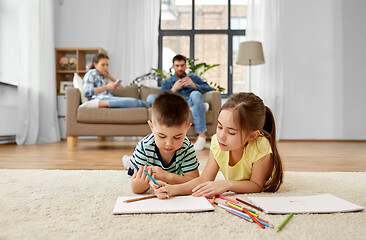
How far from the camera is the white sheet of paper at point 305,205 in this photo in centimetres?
86

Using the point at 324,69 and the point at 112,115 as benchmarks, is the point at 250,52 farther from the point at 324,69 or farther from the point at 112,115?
the point at 112,115

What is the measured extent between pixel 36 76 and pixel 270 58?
3.15m

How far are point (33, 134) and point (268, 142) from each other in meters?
3.41

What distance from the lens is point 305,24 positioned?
15.0 feet

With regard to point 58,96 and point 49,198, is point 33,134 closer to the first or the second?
point 58,96

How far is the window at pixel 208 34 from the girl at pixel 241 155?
12.1 feet

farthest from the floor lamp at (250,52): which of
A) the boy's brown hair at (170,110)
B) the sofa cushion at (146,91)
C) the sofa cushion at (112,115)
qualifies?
the boy's brown hair at (170,110)

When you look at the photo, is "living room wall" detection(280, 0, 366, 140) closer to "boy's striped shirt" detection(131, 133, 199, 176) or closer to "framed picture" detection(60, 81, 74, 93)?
"framed picture" detection(60, 81, 74, 93)

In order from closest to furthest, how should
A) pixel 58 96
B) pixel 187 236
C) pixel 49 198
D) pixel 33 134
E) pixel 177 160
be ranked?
pixel 187 236, pixel 49 198, pixel 177 160, pixel 33 134, pixel 58 96

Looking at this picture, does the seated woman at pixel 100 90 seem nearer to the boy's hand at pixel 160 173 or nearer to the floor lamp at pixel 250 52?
the floor lamp at pixel 250 52

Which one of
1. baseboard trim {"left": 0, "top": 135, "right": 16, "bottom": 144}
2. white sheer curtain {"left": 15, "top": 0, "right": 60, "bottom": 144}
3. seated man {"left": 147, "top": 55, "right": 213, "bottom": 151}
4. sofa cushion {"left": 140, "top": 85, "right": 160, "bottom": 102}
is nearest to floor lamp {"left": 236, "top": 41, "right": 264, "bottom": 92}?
seated man {"left": 147, "top": 55, "right": 213, "bottom": 151}

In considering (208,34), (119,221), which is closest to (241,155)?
(119,221)

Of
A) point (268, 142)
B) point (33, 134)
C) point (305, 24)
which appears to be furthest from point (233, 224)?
point (305, 24)

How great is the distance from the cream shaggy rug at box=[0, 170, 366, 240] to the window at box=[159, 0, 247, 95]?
3761mm
